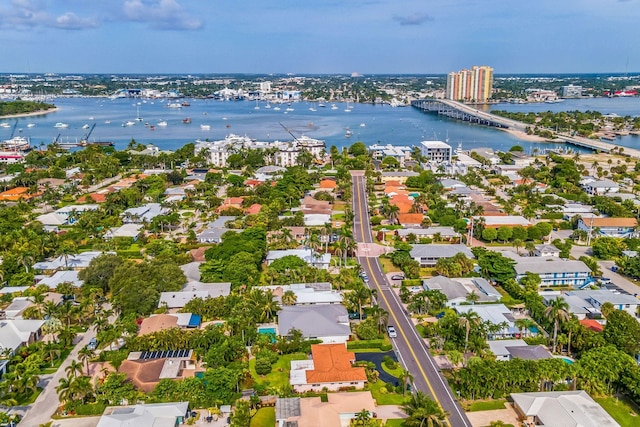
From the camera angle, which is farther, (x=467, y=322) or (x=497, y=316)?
(x=497, y=316)

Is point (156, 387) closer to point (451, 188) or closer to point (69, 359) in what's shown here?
point (69, 359)

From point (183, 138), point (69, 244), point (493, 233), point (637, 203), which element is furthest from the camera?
point (183, 138)

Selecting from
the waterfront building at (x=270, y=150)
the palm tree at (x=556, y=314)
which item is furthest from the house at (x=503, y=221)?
the waterfront building at (x=270, y=150)

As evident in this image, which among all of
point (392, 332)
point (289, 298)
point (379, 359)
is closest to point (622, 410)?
point (379, 359)

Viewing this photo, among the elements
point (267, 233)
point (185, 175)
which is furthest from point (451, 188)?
point (185, 175)

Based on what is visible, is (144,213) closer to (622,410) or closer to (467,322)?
(467,322)

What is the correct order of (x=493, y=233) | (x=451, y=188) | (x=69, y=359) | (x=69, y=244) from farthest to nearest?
(x=451, y=188) < (x=493, y=233) < (x=69, y=244) < (x=69, y=359)

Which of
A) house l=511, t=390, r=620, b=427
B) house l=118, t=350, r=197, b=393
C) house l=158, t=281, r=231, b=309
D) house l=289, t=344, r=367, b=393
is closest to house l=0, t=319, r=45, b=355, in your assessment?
house l=118, t=350, r=197, b=393
